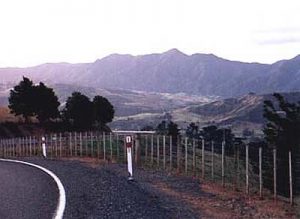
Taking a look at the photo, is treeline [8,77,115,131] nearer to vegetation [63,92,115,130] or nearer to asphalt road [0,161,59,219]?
vegetation [63,92,115,130]

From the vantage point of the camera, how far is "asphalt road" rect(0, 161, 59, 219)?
40.8ft

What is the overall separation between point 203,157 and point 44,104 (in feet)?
222

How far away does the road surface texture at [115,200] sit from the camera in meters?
12.6

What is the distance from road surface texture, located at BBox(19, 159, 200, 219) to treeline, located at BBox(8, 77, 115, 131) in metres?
68.3

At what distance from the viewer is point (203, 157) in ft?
71.9

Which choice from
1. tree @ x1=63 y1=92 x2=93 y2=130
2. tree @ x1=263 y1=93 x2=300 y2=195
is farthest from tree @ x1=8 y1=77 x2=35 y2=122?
tree @ x1=263 y1=93 x2=300 y2=195

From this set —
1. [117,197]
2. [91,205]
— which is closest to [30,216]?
[91,205]

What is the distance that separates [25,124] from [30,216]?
79672mm

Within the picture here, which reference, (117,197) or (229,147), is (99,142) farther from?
(117,197)

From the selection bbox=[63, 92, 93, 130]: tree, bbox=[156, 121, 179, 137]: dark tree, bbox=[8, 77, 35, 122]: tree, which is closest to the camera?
bbox=[156, 121, 179, 137]: dark tree

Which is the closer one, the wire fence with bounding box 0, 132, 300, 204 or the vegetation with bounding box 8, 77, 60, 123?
the wire fence with bounding box 0, 132, 300, 204

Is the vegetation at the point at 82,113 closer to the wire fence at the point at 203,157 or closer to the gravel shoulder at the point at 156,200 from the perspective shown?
the wire fence at the point at 203,157

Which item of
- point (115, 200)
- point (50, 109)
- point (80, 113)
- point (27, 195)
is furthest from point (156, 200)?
point (80, 113)

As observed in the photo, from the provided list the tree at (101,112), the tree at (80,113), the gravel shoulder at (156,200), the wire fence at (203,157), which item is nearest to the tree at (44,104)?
the tree at (80,113)
